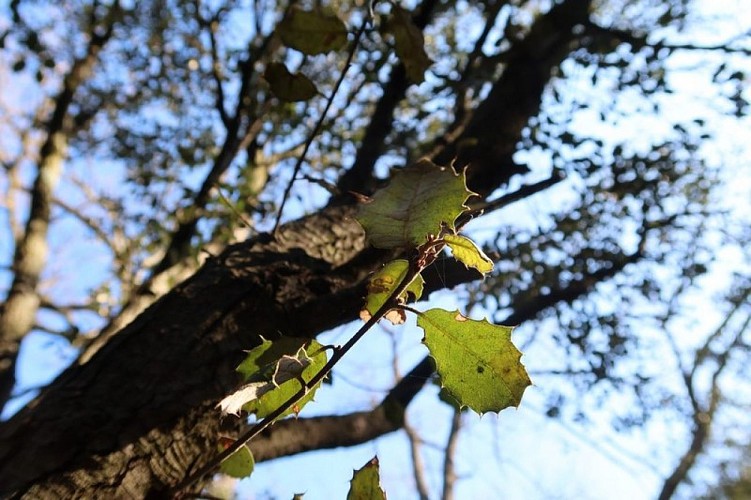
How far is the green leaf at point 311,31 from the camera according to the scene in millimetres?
1102

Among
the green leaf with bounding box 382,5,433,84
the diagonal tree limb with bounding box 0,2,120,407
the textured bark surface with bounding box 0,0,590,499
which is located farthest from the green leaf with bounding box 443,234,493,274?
the diagonal tree limb with bounding box 0,2,120,407

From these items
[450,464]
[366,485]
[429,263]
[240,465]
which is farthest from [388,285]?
[450,464]

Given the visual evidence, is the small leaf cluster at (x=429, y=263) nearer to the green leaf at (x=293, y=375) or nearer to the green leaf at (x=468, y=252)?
the green leaf at (x=468, y=252)

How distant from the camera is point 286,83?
1157 millimetres

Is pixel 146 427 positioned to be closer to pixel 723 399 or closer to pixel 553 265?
pixel 553 265

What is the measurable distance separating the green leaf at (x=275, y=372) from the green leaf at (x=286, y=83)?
555 millimetres

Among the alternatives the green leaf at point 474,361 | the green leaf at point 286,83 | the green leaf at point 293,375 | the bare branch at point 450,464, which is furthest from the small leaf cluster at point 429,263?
the bare branch at point 450,464

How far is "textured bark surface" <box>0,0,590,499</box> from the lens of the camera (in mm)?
919

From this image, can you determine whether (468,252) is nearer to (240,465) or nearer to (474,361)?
(474,361)

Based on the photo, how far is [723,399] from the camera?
6.94 m

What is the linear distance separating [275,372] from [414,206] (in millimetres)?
264

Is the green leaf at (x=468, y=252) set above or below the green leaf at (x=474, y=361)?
above

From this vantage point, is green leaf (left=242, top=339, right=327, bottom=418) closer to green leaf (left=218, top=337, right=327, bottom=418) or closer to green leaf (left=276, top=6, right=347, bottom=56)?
green leaf (left=218, top=337, right=327, bottom=418)

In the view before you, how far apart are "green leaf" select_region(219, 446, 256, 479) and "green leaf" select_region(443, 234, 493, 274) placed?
603 mm
